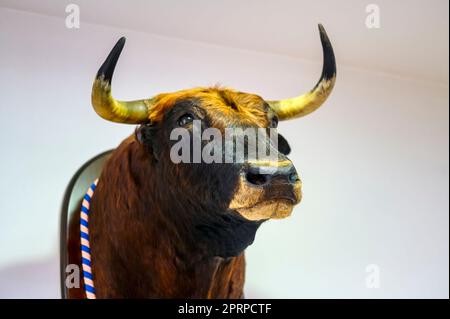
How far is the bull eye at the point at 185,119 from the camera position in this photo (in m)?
1.15

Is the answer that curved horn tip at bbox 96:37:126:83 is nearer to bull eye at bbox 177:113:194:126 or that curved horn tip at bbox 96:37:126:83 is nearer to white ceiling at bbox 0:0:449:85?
bull eye at bbox 177:113:194:126

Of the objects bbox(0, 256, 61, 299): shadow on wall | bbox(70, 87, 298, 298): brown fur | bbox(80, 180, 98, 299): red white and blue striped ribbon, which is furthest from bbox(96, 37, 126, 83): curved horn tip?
bbox(0, 256, 61, 299): shadow on wall

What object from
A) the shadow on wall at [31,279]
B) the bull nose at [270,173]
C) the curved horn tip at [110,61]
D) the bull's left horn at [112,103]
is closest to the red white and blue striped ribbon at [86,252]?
the shadow on wall at [31,279]

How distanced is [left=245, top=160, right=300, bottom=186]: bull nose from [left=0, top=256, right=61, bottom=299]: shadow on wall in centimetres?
79

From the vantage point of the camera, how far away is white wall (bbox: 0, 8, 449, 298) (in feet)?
4.88

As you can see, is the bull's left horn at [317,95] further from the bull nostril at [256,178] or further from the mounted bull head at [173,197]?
the bull nostril at [256,178]

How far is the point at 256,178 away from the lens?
96 cm

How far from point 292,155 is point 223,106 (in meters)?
0.86

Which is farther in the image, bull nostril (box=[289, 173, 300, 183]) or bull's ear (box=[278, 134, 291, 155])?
bull's ear (box=[278, 134, 291, 155])

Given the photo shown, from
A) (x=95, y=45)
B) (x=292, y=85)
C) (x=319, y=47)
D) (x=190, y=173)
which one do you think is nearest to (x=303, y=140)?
(x=292, y=85)

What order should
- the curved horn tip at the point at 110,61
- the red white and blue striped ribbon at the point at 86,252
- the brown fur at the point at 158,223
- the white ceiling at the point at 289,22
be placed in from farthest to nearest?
the white ceiling at the point at 289,22 < the red white and blue striped ribbon at the point at 86,252 < the brown fur at the point at 158,223 < the curved horn tip at the point at 110,61

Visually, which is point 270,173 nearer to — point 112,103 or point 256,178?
point 256,178

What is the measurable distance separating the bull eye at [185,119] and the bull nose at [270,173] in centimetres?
23

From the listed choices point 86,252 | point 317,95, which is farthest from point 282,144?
point 86,252
